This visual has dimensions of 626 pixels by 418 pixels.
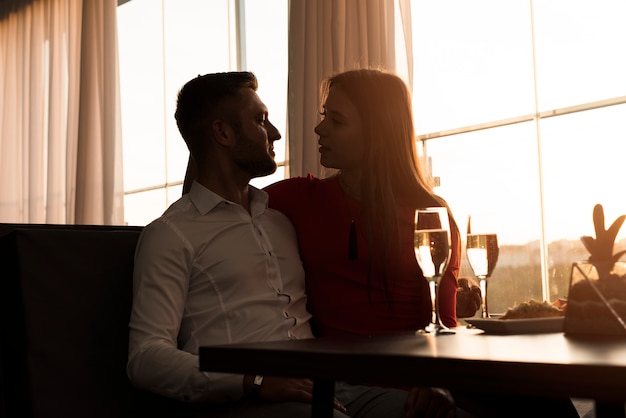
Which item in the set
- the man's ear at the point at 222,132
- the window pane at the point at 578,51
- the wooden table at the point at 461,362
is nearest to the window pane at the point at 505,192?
the window pane at the point at 578,51

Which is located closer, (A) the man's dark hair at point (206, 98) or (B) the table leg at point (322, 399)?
(B) the table leg at point (322, 399)

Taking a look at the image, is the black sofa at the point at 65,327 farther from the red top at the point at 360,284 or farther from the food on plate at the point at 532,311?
the food on plate at the point at 532,311

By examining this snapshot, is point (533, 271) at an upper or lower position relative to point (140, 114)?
lower

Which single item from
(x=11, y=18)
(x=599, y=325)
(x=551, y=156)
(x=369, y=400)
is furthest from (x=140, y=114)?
(x=599, y=325)

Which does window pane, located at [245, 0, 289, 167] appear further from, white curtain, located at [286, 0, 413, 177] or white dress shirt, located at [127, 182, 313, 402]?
white dress shirt, located at [127, 182, 313, 402]

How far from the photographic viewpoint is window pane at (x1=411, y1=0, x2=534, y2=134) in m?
3.06

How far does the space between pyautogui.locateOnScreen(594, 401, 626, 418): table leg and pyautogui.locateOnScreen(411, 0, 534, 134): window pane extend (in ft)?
7.59

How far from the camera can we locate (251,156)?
197cm

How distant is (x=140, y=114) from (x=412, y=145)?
363cm

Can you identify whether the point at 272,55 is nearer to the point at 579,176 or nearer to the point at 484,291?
the point at 579,176

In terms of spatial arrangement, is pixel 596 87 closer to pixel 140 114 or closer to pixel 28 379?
pixel 28 379

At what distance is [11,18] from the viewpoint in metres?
6.62

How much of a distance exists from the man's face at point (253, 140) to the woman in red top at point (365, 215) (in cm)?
8

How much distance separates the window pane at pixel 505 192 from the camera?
3.02 meters
